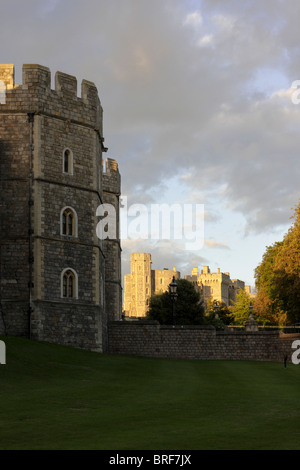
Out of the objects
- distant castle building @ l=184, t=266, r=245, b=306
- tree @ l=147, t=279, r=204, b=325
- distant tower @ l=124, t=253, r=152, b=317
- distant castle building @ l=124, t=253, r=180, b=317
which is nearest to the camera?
tree @ l=147, t=279, r=204, b=325

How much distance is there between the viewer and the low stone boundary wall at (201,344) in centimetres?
3662

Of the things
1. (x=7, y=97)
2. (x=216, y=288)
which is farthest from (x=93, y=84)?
(x=216, y=288)

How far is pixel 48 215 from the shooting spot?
33.5 metres

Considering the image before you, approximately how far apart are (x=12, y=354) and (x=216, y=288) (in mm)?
147502

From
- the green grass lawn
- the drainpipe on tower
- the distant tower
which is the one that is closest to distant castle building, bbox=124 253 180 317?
the distant tower

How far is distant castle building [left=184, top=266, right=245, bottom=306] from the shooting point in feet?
554

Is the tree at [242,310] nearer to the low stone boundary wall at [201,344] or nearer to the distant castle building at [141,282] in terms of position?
the low stone boundary wall at [201,344]

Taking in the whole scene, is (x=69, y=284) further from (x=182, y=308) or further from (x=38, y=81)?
(x=182, y=308)

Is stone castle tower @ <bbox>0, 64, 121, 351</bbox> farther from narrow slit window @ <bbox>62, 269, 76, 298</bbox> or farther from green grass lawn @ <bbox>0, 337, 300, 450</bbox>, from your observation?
green grass lawn @ <bbox>0, 337, 300, 450</bbox>

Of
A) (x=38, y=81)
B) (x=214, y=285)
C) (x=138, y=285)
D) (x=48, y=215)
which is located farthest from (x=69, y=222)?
(x=214, y=285)

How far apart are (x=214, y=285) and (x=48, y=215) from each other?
139 meters

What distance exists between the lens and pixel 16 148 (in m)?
33.6

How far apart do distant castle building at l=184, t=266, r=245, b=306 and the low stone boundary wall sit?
12835cm

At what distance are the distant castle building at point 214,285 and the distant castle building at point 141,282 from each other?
869cm
